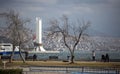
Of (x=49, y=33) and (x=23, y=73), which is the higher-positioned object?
(x=49, y=33)

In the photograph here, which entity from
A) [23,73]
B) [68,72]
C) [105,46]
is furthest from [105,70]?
[105,46]

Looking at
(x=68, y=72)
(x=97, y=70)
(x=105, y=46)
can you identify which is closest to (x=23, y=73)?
(x=68, y=72)

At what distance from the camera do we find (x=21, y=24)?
34.4 m

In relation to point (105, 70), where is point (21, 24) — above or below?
above

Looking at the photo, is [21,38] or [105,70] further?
[21,38]

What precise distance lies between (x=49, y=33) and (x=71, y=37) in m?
2.59

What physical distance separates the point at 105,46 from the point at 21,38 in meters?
74.3

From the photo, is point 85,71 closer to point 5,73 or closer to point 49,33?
point 5,73

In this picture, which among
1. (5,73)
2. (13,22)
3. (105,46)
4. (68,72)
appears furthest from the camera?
(105,46)

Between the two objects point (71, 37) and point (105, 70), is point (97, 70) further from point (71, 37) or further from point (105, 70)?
point (71, 37)

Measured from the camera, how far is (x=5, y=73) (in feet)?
64.3

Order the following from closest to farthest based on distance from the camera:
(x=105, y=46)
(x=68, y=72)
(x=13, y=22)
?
(x=68, y=72) < (x=13, y=22) < (x=105, y=46)

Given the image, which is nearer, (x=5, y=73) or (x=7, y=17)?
(x=5, y=73)

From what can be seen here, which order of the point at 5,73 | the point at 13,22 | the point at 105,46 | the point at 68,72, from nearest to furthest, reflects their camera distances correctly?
the point at 5,73 < the point at 68,72 < the point at 13,22 < the point at 105,46
